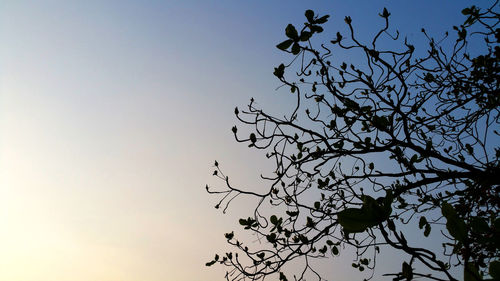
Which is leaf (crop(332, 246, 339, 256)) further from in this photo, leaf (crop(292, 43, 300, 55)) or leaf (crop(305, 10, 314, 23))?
leaf (crop(305, 10, 314, 23))

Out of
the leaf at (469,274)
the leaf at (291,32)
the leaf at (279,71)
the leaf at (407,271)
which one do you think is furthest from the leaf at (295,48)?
the leaf at (469,274)

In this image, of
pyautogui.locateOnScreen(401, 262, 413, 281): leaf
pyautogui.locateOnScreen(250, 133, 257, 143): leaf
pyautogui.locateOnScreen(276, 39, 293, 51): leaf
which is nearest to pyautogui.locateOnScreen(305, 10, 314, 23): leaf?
pyautogui.locateOnScreen(276, 39, 293, 51): leaf

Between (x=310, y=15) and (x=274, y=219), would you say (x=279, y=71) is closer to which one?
(x=310, y=15)

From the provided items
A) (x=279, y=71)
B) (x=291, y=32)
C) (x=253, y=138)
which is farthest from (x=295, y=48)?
(x=253, y=138)

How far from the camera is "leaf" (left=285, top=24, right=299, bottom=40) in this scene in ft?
8.11

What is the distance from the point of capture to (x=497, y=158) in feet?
14.3

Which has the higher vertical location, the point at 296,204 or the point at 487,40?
the point at 487,40

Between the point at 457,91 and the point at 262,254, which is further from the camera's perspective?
the point at 457,91

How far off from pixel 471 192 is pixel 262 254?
2.50m

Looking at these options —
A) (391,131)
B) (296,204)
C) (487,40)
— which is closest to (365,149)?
(391,131)

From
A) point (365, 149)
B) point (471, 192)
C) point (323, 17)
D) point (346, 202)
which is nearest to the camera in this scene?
point (323, 17)

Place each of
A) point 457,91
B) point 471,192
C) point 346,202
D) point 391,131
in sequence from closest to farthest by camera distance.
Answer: point 391,131
point 471,192
point 346,202
point 457,91

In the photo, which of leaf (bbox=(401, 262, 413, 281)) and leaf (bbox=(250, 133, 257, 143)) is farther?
leaf (bbox=(250, 133, 257, 143))

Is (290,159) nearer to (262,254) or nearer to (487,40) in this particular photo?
(262,254)
